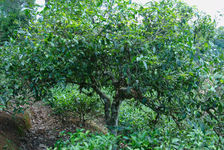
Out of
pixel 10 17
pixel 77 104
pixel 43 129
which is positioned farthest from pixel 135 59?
pixel 10 17

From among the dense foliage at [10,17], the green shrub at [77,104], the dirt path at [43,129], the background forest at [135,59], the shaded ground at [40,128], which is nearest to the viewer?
the background forest at [135,59]

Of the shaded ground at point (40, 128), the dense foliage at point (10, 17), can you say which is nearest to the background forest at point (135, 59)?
the shaded ground at point (40, 128)

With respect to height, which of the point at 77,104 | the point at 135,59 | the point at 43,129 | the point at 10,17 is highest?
the point at 10,17

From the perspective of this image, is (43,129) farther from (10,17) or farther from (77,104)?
(10,17)

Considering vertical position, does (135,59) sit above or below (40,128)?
above

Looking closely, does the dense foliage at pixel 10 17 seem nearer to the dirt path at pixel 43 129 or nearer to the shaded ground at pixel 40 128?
the dirt path at pixel 43 129

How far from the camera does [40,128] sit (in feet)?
14.3

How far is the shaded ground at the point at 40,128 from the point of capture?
336 cm

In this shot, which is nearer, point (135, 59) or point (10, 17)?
point (135, 59)

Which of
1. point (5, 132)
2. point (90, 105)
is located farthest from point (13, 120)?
point (90, 105)

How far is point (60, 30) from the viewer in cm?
230

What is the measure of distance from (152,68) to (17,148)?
2664 millimetres

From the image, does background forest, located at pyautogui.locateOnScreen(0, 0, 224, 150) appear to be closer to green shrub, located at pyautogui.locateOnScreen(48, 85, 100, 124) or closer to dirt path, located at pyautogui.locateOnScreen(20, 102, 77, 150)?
dirt path, located at pyautogui.locateOnScreen(20, 102, 77, 150)

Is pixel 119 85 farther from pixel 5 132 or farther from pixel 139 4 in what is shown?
pixel 5 132
